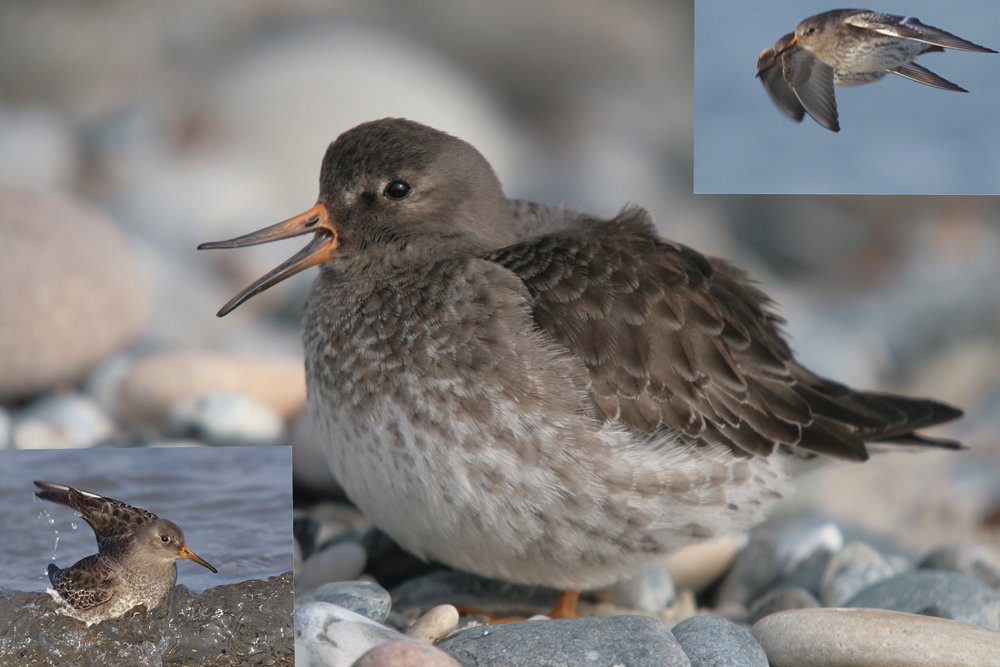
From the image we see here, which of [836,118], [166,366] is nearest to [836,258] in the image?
[836,118]

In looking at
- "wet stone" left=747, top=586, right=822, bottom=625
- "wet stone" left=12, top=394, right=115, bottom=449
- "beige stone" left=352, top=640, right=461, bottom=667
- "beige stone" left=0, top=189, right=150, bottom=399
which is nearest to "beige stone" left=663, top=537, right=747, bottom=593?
"wet stone" left=747, top=586, right=822, bottom=625

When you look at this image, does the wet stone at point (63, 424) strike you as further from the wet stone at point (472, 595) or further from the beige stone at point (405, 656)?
the beige stone at point (405, 656)

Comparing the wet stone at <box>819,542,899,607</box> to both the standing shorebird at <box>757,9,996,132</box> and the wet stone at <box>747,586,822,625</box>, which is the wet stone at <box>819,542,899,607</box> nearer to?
the wet stone at <box>747,586,822,625</box>

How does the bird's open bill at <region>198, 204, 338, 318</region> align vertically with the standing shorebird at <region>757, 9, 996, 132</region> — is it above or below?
below

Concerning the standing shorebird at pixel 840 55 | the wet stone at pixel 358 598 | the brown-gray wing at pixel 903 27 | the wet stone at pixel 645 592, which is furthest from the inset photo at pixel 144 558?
the brown-gray wing at pixel 903 27

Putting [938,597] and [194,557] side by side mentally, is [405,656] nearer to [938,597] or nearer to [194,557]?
[194,557]
